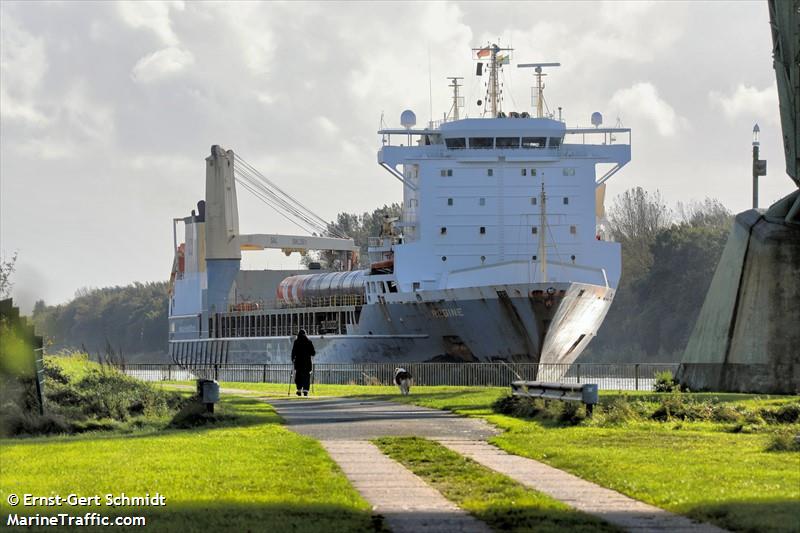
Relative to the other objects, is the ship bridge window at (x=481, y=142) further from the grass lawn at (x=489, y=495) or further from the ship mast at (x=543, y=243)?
the grass lawn at (x=489, y=495)

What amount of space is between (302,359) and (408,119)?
1164 inches

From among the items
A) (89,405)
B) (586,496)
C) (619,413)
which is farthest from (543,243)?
(586,496)

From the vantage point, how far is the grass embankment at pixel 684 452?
1232cm

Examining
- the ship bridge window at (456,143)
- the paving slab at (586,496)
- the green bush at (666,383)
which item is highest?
the ship bridge window at (456,143)

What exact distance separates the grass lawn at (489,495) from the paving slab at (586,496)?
0.60 feet

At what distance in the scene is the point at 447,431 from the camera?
21562 mm

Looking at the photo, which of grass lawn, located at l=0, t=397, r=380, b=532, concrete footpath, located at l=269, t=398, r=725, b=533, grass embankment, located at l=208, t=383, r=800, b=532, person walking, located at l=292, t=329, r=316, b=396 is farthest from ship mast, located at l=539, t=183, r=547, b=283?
grass lawn, located at l=0, t=397, r=380, b=532

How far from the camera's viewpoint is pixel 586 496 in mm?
13250

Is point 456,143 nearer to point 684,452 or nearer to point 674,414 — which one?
point 674,414

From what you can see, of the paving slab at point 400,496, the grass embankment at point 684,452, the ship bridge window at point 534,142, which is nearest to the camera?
the paving slab at point 400,496

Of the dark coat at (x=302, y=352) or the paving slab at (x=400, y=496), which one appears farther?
the dark coat at (x=302, y=352)

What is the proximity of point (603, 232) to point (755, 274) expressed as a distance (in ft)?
114

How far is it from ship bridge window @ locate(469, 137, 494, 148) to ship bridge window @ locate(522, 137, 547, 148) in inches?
59.1

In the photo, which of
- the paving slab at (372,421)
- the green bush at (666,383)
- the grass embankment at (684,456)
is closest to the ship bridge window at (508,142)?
the green bush at (666,383)
